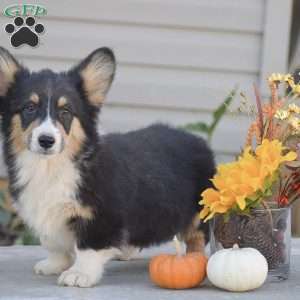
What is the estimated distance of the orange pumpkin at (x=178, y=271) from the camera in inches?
163

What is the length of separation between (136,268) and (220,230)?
0.68m

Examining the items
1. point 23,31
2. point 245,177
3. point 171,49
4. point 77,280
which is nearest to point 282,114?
point 245,177

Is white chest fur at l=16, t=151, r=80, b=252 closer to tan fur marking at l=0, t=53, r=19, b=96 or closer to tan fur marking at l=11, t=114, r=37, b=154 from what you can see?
tan fur marking at l=11, t=114, r=37, b=154

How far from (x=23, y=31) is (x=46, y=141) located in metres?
1.99

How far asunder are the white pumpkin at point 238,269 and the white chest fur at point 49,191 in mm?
710

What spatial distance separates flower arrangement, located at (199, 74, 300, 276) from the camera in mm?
4156

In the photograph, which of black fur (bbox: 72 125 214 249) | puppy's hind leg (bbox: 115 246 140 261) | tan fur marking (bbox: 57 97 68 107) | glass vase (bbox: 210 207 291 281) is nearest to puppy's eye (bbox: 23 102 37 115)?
tan fur marking (bbox: 57 97 68 107)

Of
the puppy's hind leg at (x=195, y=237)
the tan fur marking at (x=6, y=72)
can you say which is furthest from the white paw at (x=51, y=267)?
the tan fur marking at (x=6, y=72)

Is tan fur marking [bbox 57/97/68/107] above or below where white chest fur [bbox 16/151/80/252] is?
above

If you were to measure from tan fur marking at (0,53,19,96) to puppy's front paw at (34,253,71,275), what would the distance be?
91 centimetres

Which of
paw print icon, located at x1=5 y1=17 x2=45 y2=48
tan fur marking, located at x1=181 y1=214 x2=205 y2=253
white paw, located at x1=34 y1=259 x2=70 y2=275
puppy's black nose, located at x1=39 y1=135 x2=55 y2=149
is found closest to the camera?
puppy's black nose, located at x1=39 y1=135 x2=55 y2=149

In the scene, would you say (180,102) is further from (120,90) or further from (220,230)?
(220,230)

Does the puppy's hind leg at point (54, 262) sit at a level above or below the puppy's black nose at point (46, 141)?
below

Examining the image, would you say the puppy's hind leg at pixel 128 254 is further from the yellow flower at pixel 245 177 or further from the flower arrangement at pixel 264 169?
the yellow flower at pixel 245 177
